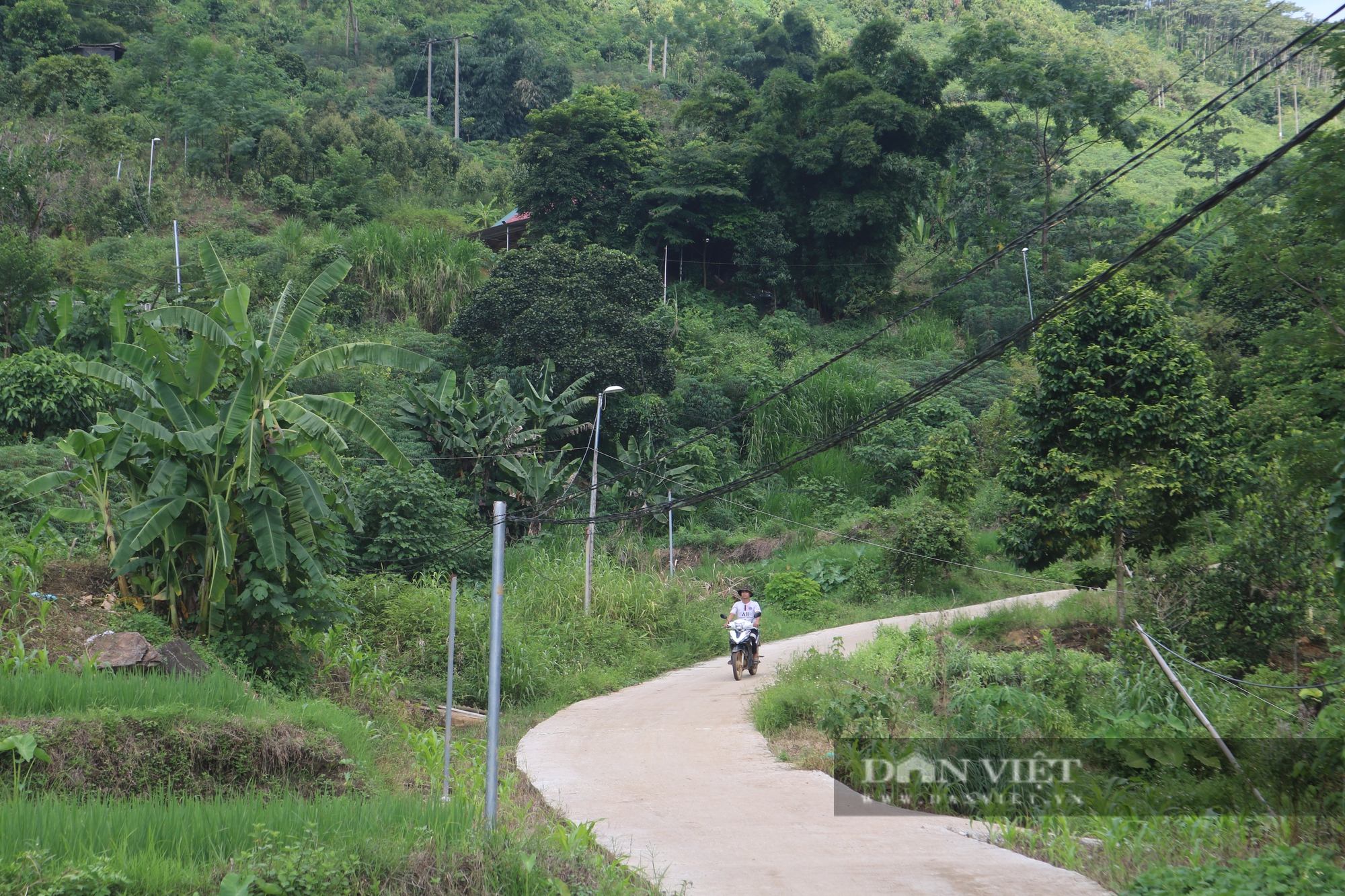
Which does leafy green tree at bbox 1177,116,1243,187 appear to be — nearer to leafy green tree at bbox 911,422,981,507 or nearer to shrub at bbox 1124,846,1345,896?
leafy green tree at bbox 911,422,981,507

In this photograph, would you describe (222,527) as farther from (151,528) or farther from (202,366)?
(202,366)

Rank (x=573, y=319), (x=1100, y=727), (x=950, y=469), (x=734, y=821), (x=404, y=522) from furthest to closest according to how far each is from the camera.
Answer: (x=573, y=319), (x=950, y=469), (x=404, y=522), (x=1100, y=727), (x=734, y=821)

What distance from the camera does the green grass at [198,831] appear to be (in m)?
6.38

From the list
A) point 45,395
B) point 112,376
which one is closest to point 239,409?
point 112,376

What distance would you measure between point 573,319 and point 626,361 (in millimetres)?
1988

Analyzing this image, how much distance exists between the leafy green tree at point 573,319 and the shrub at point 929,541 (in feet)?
31.6

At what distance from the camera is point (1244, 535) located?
14953 millimetres

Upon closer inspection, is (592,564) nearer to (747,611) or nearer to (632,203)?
(747,611)

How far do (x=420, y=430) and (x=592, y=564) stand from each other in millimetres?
7028

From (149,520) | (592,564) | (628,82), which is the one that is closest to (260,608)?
(149,520)

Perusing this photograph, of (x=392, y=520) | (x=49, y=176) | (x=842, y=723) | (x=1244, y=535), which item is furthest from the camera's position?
(x=49, y=176)

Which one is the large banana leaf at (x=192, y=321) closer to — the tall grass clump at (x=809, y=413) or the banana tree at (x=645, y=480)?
the banana tree at (x=645, y=480)

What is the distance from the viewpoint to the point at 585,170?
39125 millimetres

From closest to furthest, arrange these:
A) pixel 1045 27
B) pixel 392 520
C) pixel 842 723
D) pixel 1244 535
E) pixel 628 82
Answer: pixel 842 723
pixel 1244 535
pixel 392 520
pixel 628 82
pixel 1045 27
